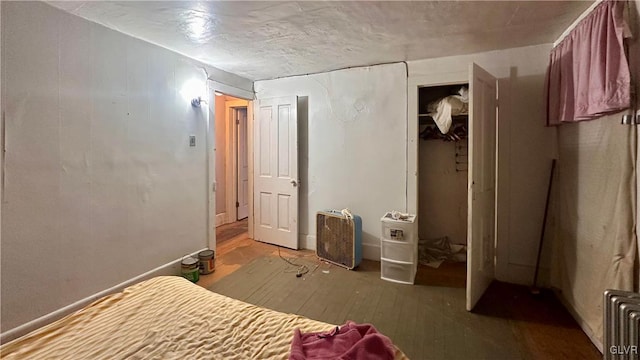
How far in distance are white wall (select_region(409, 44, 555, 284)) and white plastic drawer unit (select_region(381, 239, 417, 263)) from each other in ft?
2.91

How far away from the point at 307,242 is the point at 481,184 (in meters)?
2.28

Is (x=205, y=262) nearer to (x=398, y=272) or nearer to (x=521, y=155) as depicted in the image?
(x=398, y=272)

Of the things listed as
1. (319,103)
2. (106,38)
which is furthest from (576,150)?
(106,38)

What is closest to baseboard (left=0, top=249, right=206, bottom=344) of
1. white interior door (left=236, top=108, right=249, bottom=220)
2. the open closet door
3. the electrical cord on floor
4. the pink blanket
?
the electrical cord on floor

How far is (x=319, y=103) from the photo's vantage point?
12.4ft

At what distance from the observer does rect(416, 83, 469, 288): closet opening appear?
332 centimetres

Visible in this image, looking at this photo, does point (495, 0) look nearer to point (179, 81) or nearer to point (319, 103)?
point (319, 103)

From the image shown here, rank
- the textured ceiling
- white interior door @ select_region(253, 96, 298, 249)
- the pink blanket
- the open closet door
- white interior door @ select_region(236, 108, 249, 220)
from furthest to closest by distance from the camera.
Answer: white interior door @ select_region(236, 108, 249, 220) → white interior door @ select_region(253, 96, 298, 249) → the open closet door → the textured ceiling → the pink blanket

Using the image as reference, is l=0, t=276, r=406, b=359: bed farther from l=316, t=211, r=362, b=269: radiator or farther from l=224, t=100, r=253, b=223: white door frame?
l=224, t=100, r=253, b=223: white door frame

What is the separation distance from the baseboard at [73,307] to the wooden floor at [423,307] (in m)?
0.39

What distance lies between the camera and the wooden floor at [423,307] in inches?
75.6

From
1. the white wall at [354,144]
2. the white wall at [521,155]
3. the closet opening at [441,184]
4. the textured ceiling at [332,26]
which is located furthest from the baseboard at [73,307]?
the white wall at [521,155]

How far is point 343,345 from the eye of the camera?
1.08 m

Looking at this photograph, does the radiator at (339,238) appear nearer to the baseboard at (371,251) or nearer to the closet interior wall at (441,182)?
the baseboard at (371,251)
